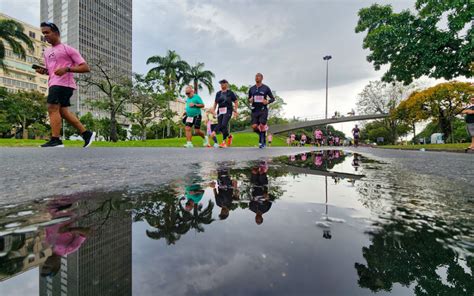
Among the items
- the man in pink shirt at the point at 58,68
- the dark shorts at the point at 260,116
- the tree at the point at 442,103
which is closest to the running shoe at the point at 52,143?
the man in pink shirt at the point at 58,68

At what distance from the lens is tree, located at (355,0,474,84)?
35.6ft

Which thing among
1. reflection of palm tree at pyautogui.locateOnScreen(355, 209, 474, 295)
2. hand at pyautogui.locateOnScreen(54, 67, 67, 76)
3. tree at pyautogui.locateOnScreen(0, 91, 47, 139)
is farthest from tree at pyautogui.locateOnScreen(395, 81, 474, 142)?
tree at pyautogui.locateOnScreen(0, 91, 47, 139)

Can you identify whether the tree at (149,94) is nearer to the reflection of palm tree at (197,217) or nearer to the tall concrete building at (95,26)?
the reflection of palm tree at (197,217)

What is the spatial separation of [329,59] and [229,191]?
50169 mm

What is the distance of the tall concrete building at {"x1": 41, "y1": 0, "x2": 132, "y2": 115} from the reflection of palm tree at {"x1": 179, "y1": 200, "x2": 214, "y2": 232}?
295ft

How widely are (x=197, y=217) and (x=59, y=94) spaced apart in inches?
203

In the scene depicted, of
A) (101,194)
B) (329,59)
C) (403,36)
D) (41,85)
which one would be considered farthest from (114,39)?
(101,194)

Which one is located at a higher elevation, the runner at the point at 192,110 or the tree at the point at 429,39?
the tree at the point at 429,39

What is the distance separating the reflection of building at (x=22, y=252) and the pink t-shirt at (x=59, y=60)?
5.04 metres

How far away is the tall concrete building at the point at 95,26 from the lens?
83.6 meters

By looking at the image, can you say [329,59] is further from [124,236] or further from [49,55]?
[124,236]

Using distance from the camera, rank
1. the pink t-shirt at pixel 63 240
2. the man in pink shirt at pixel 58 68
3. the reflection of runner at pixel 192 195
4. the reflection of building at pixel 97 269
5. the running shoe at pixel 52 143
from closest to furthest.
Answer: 1. the reflection of building at pixel 97 269
2. the pink t-shirt at pixel 63 240
3. the reflection of runner at pixel 192 195
4. the man in pink shirt at pixel 58 68
5. the running shoe at pixel 52 143

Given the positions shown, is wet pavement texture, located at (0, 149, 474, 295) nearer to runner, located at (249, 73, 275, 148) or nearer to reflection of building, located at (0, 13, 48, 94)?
runner, located at (249, 73, 275, 148)

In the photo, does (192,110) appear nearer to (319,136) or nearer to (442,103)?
(319,136)
